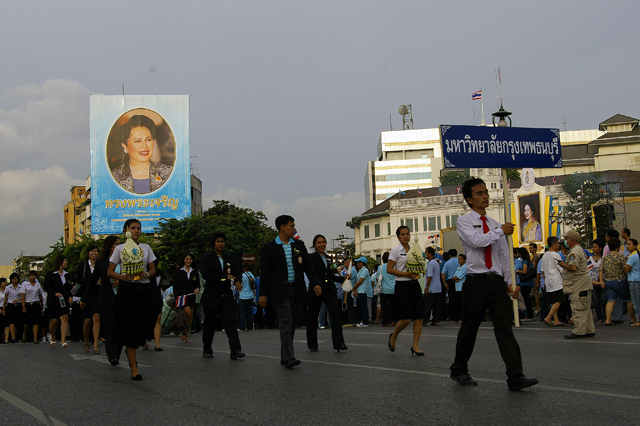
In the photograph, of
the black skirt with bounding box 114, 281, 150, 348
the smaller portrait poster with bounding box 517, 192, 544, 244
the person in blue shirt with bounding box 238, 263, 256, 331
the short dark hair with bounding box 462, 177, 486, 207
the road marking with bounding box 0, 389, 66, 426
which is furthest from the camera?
the smaller portrait poster with bounding box 517, 192, 544, 244

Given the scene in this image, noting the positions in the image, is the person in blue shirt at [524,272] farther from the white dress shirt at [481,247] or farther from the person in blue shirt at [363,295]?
the white dress shirt at [481,247]

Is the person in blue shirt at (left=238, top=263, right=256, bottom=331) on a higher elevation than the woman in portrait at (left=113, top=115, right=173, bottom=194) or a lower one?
lower

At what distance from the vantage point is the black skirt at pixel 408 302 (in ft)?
31.3

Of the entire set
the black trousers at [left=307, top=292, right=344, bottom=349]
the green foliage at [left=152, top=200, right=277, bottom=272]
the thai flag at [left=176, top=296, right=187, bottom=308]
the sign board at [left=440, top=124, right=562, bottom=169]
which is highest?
the green foliage at [left=152, top=200, right=277, bottom=272]

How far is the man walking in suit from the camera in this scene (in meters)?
8.88

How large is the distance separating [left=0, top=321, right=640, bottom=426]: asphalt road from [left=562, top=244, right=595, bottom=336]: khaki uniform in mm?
1112

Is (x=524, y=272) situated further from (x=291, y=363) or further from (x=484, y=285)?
(x=484, y=285)

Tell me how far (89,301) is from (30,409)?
A: 7.22m

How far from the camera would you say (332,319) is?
422 inches

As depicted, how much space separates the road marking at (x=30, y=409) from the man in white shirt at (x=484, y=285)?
133 inches

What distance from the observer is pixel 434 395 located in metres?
6.02

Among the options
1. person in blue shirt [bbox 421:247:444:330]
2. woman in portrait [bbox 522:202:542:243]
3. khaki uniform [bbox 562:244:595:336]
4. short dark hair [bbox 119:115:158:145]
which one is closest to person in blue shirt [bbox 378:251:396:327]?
person in blue shirt [bbox 421:247:444:330]

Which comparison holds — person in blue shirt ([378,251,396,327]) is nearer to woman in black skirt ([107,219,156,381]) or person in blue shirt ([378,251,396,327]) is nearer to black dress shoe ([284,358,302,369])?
black dress shoe ([284,358,302,369])

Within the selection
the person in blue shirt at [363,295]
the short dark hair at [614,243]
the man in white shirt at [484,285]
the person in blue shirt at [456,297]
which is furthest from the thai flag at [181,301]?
the short dark hair at [614,243]
